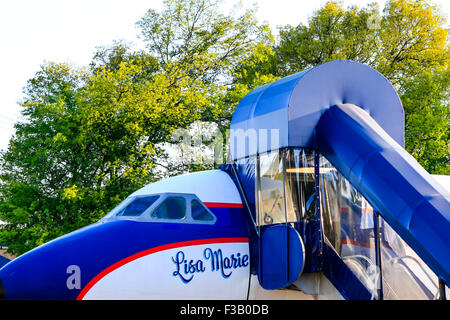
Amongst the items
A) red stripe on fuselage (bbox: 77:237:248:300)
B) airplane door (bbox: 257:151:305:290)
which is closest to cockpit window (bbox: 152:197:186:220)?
red stripe on fuselage (bbox: 77:237:248:300)

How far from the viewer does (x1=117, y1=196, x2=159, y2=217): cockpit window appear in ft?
26.1

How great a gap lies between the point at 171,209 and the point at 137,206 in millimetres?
602

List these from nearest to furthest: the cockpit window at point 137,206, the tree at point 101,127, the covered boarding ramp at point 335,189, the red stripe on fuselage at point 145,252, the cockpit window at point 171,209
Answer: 1. the covered boarding ramp at point 335,189
2. the red stripe on fuselage at point 145,252
3. the cockpit window at point 171,209
4. the cockpit window at point 137,206
5. the tree at point 101,127

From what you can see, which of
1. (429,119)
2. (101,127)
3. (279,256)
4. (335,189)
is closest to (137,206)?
(279,256)

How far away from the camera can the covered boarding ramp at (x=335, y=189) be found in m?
6.59

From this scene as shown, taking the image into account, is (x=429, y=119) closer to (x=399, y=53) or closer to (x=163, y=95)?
(x=399, y=53)

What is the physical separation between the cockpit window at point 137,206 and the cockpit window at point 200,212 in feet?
2.11

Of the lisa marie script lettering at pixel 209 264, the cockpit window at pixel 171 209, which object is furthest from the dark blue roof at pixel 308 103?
the lisa marie script lettering at pixel 209 264

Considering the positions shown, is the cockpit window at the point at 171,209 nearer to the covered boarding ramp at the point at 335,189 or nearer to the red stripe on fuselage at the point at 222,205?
the red stripe on fuselage at the point at 222,205

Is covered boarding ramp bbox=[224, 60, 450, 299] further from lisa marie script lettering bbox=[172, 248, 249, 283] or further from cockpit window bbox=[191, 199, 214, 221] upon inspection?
cockpit window bbox=[191, 199, 214, 221]

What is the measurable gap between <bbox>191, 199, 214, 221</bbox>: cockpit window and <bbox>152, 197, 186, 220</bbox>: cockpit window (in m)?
0.16
